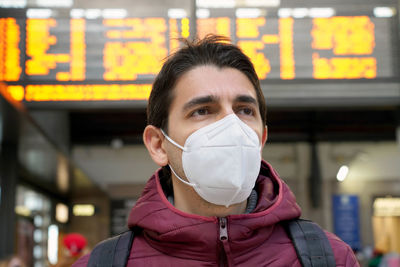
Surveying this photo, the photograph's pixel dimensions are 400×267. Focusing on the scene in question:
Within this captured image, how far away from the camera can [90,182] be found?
370 inches

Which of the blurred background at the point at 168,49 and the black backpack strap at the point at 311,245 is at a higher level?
the blurred background at the point at 168,49

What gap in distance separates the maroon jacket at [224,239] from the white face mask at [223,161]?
0.22 feet

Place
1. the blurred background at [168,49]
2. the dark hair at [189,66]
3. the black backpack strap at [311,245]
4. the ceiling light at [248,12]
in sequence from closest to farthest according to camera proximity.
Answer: the black backpack strap at [311,245] < the dark hair at [189,66] < the blurred background at [168,49] < the ceiling light at [248,12]

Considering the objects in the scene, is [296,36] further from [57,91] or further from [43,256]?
[43,256]

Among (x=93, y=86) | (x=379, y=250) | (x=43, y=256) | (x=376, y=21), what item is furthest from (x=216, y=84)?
(x=43, y=256)

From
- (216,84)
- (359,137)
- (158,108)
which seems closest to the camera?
(216,84)

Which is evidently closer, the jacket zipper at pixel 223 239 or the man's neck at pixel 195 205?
the jacket zipper at pixel 223 239

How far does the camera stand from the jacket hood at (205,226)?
141cm

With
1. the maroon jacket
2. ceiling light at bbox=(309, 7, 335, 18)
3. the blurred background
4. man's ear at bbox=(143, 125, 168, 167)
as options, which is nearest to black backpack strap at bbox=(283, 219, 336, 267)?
the maroon jacket

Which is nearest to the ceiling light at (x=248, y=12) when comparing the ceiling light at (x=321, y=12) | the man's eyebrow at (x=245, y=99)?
the ceiling light at (x=321, y=12)

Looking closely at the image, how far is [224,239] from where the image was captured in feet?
4.61

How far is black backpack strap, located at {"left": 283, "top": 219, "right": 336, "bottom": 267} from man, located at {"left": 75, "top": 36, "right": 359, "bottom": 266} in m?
0.03

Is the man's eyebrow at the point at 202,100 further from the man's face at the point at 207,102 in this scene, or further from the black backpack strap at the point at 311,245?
the black backpack strap at the point at 311,245

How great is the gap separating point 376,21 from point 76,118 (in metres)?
4.72
